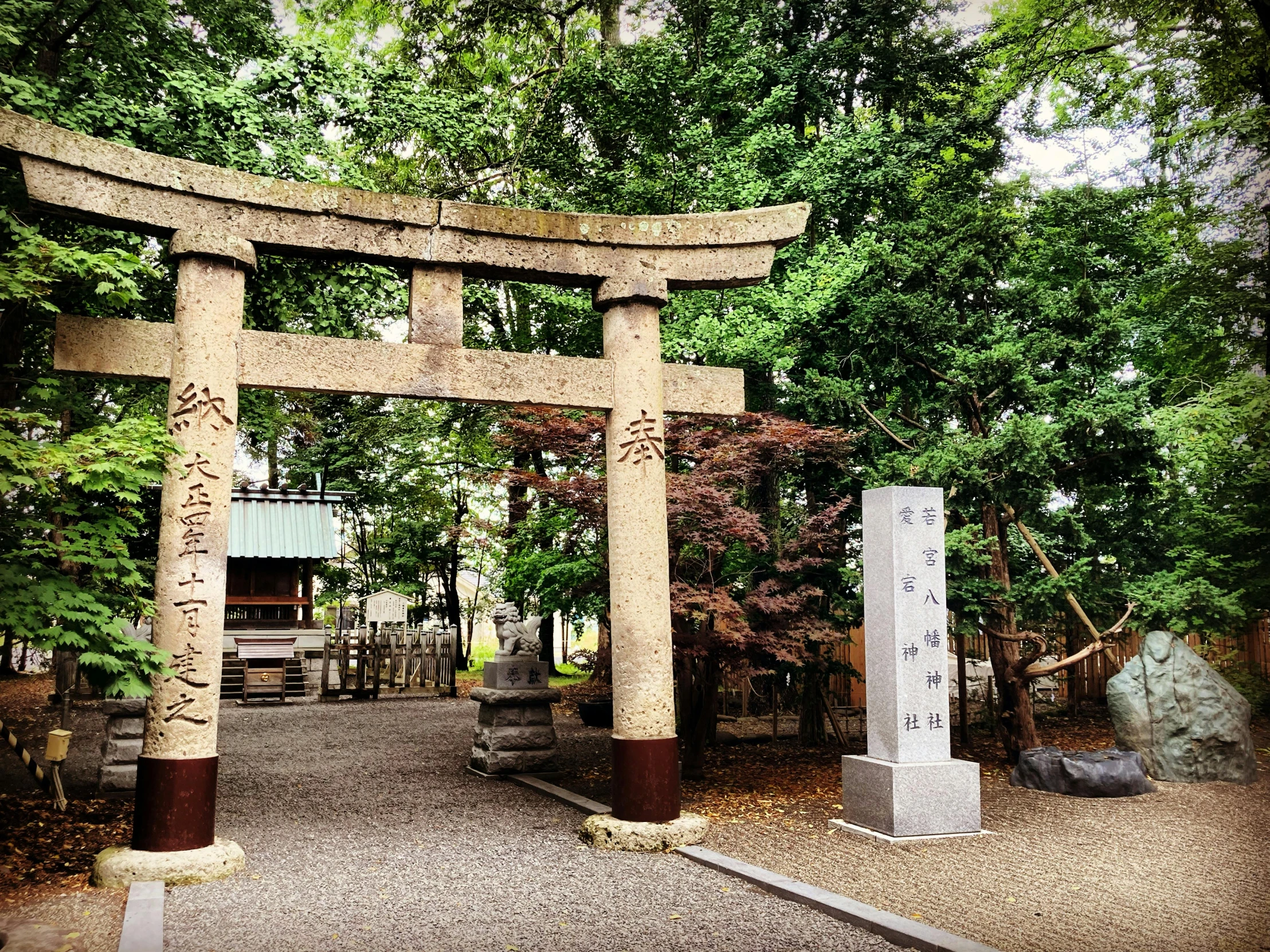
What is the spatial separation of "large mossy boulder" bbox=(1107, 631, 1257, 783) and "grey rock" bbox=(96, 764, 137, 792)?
37.3ft

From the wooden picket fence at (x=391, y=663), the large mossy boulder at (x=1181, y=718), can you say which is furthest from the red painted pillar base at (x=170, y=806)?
the wooden picket fence at (x=391, y=663)

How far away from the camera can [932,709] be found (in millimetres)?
8406

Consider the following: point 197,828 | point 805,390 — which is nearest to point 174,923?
point 197,828

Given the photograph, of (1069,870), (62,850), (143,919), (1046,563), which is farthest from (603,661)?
(143,919)

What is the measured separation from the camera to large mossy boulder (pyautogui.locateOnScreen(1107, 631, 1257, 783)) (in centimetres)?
1067

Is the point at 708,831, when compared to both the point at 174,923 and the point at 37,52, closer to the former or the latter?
the point at 174,923

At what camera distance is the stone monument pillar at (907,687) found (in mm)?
8062

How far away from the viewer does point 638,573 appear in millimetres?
7891

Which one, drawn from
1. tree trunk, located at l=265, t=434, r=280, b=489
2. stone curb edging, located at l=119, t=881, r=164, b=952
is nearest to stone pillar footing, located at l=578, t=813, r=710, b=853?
stone curb edging, located at l=119, t=881, r=164, b=952

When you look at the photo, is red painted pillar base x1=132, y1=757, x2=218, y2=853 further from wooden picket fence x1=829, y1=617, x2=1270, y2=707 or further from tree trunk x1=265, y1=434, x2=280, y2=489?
tree trunk x1=265, y1=434, x2=280, y2=489

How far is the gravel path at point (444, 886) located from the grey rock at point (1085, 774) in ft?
16.4

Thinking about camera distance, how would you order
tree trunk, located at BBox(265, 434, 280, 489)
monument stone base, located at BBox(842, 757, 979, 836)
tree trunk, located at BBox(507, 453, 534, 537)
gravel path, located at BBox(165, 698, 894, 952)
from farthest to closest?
A: 1. tree trunk, located at BBox(265, 434, 280, 489)
2. tree trunk, located at BBox(507, 453, 534, 537)
3. monument stone base, located at BBox(842, 757, 979, 836)
4. gravel path, located at BBox(165, 698, 894, 952)

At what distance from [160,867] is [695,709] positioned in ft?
20.2

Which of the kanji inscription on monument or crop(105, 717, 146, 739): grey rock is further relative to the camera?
crop(105, 717, 146, 739): grey rock
